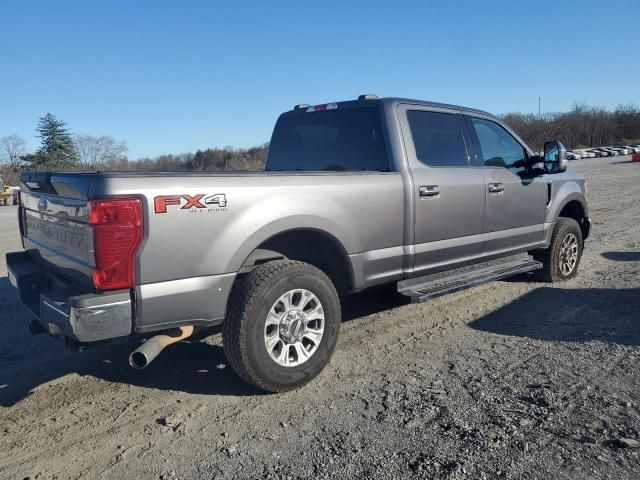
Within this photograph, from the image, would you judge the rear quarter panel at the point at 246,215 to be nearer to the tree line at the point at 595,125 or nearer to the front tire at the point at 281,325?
the front tire at the point at 281,325

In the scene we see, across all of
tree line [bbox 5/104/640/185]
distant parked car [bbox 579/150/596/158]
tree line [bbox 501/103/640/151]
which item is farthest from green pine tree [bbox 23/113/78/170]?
tree line [bbox 501/103/640/151]

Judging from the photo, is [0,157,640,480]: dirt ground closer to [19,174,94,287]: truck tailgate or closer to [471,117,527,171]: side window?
[19,174,94,287]: truck tailgate

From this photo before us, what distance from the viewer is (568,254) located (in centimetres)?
636

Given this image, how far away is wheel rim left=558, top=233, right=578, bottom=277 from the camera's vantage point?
20.6ft

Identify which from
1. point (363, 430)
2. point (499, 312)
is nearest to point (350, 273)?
point (363, 430)

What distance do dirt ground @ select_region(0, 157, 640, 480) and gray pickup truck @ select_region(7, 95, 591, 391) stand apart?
0.42 m

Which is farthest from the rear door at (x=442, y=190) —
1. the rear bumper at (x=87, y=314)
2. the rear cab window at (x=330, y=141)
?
the rear bumper at (x=87, y=314)

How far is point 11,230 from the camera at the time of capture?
499 inches

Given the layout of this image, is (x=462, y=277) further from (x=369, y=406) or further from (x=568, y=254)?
(x=568, y=254)

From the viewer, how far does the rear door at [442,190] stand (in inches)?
175

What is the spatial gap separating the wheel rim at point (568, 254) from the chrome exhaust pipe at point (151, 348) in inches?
187

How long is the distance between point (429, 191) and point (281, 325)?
179 cm

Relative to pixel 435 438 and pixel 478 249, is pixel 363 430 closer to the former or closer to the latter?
pixel 435 438

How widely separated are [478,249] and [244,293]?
8.91ft
